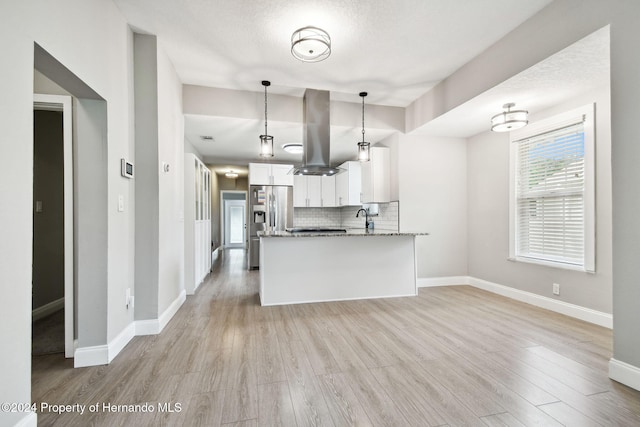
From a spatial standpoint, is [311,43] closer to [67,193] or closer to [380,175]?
[67,193]

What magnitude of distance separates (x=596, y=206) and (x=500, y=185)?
48.4 inches

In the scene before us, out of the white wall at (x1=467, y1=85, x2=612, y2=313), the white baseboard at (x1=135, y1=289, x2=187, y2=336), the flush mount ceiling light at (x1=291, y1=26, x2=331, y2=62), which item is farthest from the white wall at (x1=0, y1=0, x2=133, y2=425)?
the white wall at (x1=467, y1=85, x2=612, y2=313)

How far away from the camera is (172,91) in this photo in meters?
3.20

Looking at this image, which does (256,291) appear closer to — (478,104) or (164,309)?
(164,309)

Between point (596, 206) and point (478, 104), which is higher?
point (478, 104)

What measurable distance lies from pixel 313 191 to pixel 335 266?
10.1 ft

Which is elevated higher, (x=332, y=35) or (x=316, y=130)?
(x=332, y=35)

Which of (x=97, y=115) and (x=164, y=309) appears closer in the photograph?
(x=97, y=115)

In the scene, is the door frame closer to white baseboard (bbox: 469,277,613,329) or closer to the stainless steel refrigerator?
the stainless steel refrigerator

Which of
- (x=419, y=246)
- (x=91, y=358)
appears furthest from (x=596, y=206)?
(x=91, y=358)

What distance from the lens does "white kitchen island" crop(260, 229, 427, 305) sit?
11.7 ft

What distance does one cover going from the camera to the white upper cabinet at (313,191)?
648 cm

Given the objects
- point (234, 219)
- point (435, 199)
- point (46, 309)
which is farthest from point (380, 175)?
point (234, 219)

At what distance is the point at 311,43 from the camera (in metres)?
2.47
